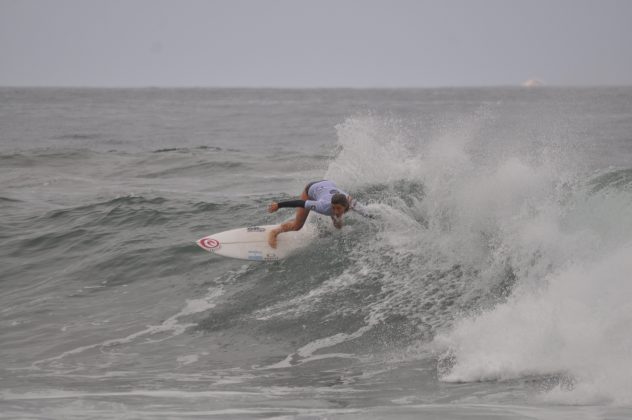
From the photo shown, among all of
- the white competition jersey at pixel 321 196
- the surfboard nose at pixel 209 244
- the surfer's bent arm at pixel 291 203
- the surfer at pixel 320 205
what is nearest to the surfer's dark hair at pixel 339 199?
the surfer at pixel 320 205

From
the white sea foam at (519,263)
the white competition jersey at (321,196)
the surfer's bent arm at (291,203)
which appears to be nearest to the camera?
the white sea foam at (519,263)

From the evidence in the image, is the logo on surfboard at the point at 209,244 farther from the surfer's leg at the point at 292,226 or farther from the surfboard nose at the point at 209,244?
the surfer's leg at the point at 292,226

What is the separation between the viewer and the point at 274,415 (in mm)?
6527

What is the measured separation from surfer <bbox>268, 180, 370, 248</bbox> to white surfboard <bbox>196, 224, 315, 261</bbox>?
0.51 feet

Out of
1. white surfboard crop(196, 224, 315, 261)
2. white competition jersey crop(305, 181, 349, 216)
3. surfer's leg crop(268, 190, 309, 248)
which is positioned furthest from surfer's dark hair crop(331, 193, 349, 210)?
white surfboard crop(196, 224, 315, 261)

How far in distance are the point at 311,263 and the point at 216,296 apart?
1.61 m

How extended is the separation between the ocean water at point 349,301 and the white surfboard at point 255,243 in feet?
0.58

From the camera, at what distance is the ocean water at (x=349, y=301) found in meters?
7.22

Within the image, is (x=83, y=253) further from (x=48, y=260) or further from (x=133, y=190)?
(x=133, y=190)

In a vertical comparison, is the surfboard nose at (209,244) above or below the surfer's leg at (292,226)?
below

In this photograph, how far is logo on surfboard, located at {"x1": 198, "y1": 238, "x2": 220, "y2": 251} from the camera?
12.9m

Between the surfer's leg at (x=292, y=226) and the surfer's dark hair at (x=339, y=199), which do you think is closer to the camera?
the surfer's dark hair at (x=339, y=199)

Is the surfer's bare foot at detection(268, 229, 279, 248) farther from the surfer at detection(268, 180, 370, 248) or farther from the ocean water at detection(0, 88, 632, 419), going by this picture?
the ocean water at detection(0, 88, 632, 419)

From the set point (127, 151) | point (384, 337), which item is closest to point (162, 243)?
point (384, 337)
